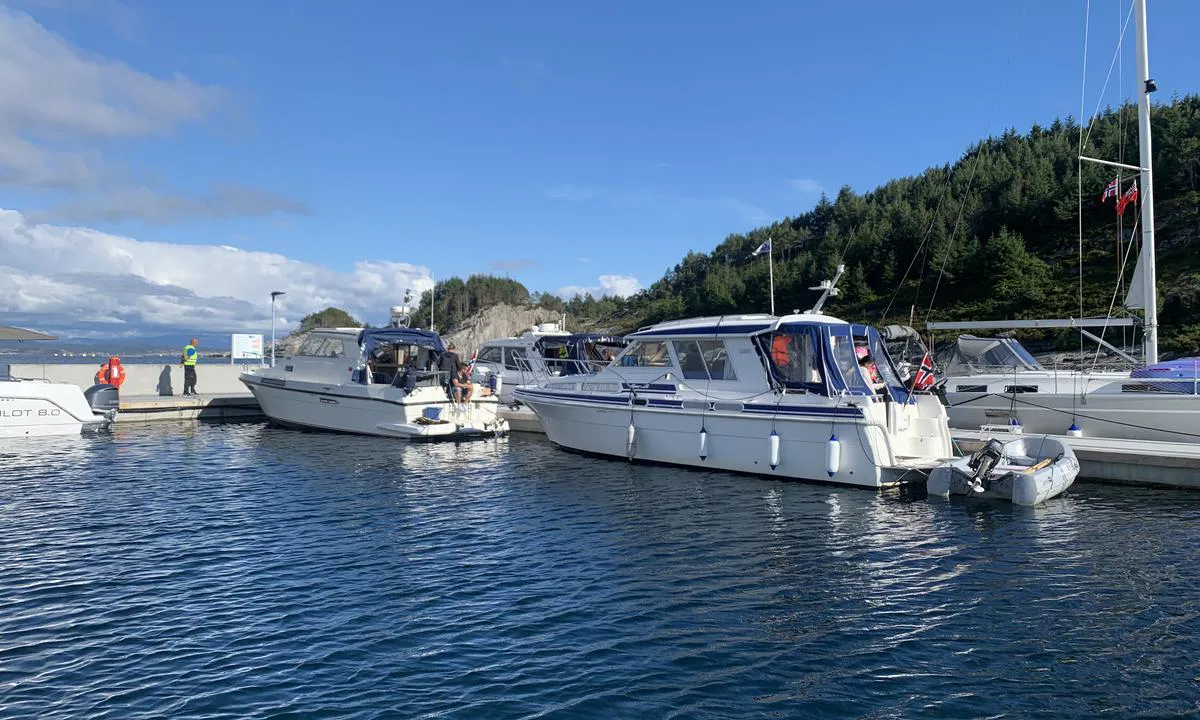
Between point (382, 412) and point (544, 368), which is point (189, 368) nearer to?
point (382, 412)

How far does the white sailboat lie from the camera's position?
15844mm

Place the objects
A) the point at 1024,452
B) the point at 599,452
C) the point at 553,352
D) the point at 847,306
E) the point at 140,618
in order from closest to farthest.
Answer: the point at 140,618, the point at 1024,452, the point at 599,452, the point at 553,352, the point at 847,306

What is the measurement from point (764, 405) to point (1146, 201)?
11.1 metres

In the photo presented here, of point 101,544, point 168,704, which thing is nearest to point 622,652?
point 168,704

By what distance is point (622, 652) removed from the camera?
699 cm

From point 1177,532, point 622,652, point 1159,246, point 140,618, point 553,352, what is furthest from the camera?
point 1159,246

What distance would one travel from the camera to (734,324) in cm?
1667

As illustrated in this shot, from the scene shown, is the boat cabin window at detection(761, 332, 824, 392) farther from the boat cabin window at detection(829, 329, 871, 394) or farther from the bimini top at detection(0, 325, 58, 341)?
the bimini top at detection(0, 325, 58, 341)

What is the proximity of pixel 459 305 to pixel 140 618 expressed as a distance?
2219 inches

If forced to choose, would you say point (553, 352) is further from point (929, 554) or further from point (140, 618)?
point (140, 618)

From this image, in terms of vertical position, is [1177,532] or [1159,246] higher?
[1159,246]

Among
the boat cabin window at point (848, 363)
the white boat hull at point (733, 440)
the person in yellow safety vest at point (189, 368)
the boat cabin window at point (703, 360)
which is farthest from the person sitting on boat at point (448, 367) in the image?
the boat cabin window at point (848, 363)

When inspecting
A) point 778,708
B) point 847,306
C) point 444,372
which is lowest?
point 778,708

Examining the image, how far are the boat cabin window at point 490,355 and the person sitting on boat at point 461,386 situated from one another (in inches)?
240
